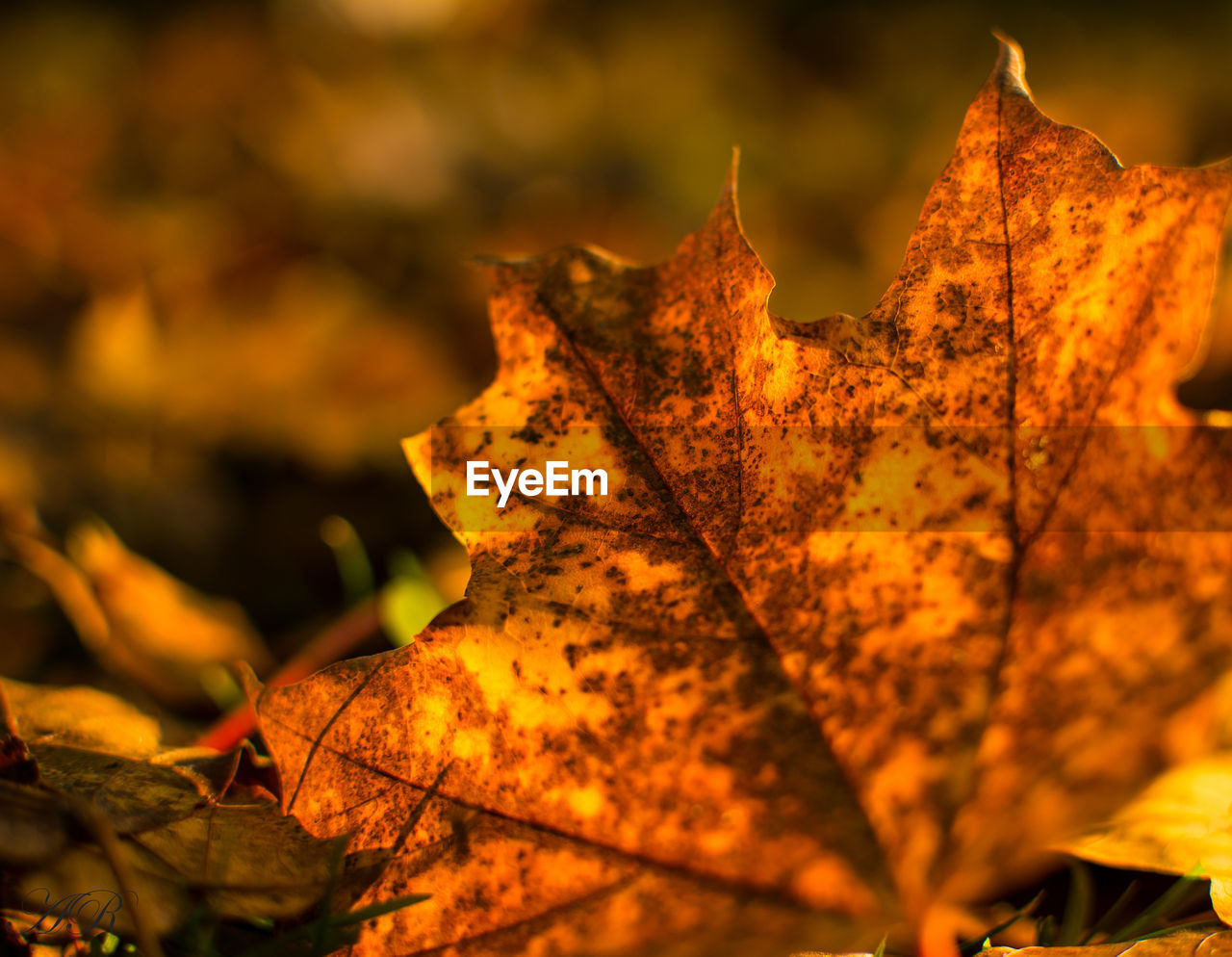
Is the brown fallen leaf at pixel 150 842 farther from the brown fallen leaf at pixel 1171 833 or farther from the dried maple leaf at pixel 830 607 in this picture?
the brown fallen leaf at pixel 1171 833

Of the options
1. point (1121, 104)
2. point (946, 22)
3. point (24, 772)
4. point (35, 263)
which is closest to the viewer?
point (24, 772)

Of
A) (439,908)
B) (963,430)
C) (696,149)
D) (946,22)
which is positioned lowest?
(439,908)

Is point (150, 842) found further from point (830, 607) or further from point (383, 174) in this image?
point (383, 174)

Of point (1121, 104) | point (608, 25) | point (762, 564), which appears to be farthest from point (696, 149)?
point (762, 564)

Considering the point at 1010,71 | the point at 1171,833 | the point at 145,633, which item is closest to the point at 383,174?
the point at 145,633

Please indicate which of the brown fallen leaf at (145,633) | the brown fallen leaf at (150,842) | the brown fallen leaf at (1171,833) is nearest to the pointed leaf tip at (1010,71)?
the brown fallen leaf at (1171,833)

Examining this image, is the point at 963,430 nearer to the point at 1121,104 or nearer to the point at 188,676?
the point at 188,676

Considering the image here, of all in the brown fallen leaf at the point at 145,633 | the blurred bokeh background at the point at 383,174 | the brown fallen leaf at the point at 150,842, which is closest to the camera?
the brown fallen leaf at the point at 150,842
